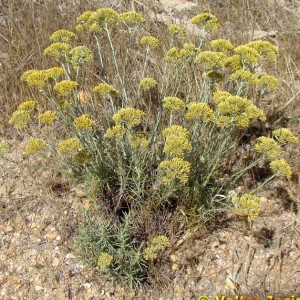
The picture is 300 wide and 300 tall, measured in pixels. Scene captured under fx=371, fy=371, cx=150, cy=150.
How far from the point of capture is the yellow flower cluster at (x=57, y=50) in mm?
2795

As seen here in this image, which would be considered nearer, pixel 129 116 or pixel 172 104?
pixel 129 116

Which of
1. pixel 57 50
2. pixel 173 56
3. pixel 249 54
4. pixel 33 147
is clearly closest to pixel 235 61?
pixel 249 54

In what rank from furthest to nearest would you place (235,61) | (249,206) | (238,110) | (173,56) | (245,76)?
(173,56) → (235,61) → (245,76) → (238,110) → (249,206)

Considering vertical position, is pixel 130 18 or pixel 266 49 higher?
pixel 130 18

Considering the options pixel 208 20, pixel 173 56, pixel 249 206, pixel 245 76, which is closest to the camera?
pixel 249 206

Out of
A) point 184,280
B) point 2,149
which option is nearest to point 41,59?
point 2,149

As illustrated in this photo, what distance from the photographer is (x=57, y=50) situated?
2.86 metres

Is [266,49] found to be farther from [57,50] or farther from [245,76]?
[57,50]

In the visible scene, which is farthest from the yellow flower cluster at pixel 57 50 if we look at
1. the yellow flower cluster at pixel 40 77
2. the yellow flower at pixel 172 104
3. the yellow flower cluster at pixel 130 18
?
the yellow flower at pixel 172 104

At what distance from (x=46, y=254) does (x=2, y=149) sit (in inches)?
34.8

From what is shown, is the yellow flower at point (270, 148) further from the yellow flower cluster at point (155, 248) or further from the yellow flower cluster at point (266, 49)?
the yellow flower cluster at point (155, 248)

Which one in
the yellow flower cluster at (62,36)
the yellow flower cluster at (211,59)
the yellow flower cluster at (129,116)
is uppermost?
the yellow flower cluster at (62,36)

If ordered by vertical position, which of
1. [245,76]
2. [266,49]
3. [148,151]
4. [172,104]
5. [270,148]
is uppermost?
[266,49]

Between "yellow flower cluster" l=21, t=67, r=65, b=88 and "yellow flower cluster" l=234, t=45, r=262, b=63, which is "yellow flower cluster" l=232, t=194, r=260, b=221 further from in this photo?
"yellow flower cluster" l=21, t=67, r=65, b=88
